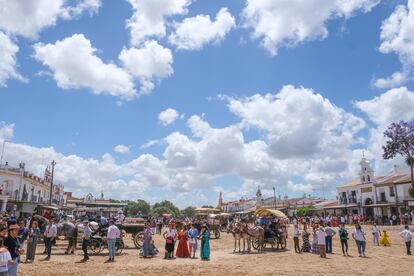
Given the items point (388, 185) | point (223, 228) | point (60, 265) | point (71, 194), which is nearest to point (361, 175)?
point (388, 185)

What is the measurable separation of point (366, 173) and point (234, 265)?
2135 inches

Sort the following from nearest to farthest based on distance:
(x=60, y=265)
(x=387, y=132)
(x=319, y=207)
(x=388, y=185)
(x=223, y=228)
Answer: (x=60, y=265)
(x=387, y=132)
(x=223, y=228)
(x=388, y=185)
(x=319, y=207)

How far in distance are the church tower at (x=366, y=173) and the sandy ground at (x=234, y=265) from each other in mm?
46307

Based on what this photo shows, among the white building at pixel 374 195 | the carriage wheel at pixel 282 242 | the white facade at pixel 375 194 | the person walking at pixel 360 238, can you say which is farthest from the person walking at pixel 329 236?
the white facade at pixel 375 194

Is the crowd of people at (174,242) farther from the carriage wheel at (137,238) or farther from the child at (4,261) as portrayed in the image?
the child at (4,261)

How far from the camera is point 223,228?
39781 millimetres

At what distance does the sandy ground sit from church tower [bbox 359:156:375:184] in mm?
46307

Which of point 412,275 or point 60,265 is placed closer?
point 412,275

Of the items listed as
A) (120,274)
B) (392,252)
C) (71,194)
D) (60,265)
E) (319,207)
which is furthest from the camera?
(71,194)

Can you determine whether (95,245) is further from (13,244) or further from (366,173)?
(366,173)

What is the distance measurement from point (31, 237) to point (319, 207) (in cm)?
6111

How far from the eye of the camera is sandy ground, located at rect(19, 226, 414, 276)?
13.3 meters

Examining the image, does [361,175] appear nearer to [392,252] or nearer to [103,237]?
[392,252]

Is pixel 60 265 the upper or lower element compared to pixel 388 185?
lower
